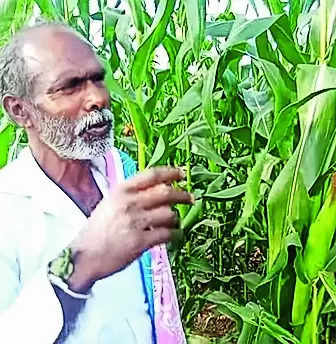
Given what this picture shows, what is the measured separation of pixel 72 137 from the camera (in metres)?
0.79

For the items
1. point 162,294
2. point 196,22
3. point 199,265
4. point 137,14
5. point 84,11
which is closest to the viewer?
point 162,294

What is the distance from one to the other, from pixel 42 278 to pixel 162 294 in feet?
0.77

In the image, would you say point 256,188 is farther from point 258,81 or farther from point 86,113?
point 258,81

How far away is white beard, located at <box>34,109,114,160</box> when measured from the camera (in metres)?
0.77

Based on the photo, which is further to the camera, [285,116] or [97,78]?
[285,116]

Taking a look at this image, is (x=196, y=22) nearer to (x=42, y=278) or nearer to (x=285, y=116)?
(x=285, y=116)

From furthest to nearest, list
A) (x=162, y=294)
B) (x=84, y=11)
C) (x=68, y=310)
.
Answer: (x=84, y=11) → (x=162, y=294) → (x=68, y=310)

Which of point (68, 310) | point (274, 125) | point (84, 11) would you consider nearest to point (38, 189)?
point (68, 310)

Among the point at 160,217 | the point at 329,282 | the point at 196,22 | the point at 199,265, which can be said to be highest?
the point at 196,22

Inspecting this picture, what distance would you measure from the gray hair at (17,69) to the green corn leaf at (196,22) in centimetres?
26

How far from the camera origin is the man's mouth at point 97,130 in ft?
2.54

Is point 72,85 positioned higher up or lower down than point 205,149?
higher up

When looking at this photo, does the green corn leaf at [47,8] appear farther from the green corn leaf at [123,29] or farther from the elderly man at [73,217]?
the elderly man at [73,217]

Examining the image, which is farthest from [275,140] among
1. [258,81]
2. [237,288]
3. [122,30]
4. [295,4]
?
[237,288]
